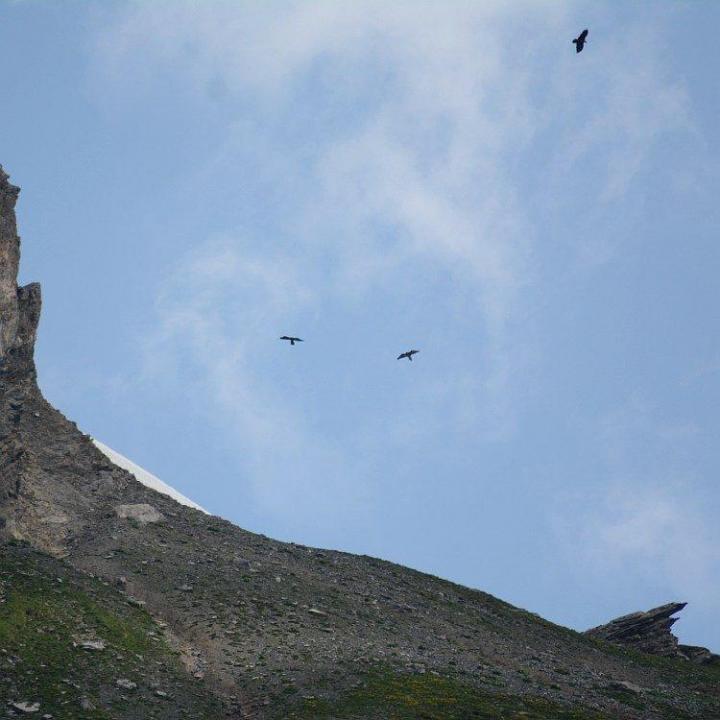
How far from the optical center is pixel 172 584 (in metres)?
67.7

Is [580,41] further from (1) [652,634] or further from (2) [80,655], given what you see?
(1) [652,634]

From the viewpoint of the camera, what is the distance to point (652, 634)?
102562 mm


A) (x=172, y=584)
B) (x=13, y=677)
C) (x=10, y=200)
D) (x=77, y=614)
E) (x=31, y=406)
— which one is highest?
(x=10, y=200)

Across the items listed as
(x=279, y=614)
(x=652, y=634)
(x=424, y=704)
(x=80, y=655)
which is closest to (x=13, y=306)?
(x=279, y=614)

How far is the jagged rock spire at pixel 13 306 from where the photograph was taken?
82.6 m

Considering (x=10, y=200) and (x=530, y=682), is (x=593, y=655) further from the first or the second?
(x=10, y=200)

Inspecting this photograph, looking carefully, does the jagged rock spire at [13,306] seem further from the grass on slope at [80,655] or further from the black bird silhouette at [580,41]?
the black bird silhouette at [580,41]

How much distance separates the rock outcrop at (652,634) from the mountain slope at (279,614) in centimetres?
531

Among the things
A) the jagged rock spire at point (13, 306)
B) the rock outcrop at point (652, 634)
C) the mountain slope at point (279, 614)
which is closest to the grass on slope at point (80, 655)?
the mountain slope at point (279, 614)

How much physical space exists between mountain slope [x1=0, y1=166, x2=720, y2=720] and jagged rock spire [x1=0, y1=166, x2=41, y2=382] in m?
0.19

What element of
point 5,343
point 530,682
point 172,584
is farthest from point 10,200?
point 530,682

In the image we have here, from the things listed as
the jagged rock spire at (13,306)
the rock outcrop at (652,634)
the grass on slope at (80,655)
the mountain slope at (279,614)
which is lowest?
the grass on slope at (80,655)

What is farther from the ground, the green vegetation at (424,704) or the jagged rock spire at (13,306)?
the jagged rock spire at (13,306)

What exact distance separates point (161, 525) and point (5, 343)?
71.5 feet
